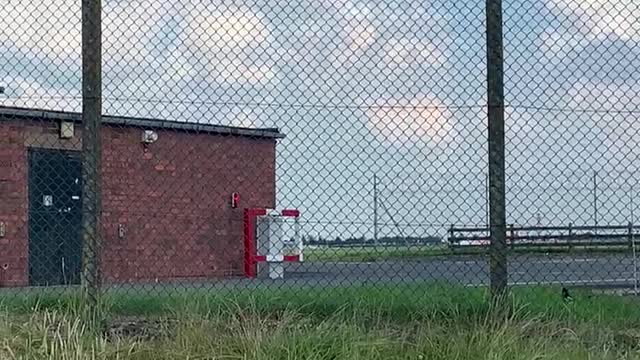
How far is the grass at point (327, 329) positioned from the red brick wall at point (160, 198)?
29.8 feet

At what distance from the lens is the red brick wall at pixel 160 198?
16.7 meters

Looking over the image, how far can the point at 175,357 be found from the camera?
196 inches

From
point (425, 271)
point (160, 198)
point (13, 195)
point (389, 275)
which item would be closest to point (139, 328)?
point (389, 275)

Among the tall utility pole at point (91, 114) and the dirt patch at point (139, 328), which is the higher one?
the tall utility pole at point (91, 114)

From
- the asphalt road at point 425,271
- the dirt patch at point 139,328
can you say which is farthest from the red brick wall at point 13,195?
the dirt patch at point 139,328

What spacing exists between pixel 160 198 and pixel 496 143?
12.9 metres

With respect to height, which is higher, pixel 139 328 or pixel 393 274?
pixel 393 274

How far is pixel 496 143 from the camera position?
233 inches

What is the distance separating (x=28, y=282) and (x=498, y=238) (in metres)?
11.9

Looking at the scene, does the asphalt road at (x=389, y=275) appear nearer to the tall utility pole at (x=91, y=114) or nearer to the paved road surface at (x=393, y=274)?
the paved road surface at (x=393, y=274)

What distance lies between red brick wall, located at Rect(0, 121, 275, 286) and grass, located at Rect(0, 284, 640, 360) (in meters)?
9.07

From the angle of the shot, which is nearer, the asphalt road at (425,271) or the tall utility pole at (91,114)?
the tall utility pole at (91,114)

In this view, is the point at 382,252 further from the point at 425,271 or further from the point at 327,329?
the point at 327,329

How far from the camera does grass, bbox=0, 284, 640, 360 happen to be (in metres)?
4.98
